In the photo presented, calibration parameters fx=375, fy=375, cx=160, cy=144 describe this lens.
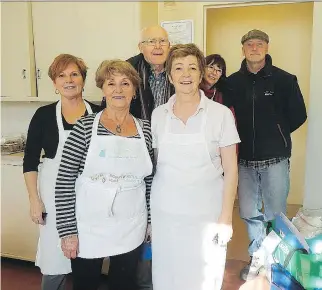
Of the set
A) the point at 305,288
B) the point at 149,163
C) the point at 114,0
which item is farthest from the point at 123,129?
the point at 114,0

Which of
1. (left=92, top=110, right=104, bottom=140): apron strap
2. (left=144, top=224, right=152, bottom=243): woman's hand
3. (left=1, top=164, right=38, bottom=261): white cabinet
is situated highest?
(left=92, top=110, right=104, bottom=140): apron strap

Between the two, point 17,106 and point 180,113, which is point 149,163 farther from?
point 17,106

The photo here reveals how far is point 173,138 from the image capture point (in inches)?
54.9

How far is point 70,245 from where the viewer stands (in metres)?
1.34

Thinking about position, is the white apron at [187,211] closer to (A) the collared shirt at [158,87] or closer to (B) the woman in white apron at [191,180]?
(B) the woman in white apron at [191,180]

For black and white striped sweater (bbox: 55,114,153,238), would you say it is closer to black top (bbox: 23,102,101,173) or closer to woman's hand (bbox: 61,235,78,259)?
woman's hand (bbox: 61,235,78,259)

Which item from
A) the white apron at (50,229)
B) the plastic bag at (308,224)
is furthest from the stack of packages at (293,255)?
the white apron at (50,229)

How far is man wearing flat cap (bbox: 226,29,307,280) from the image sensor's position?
73.4 inches

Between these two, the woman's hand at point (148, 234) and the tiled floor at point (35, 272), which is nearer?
the woman's hand at point (148, 234)

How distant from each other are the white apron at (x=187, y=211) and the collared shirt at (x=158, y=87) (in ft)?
0.78

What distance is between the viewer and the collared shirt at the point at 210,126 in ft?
4.48

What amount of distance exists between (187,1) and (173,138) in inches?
57.2

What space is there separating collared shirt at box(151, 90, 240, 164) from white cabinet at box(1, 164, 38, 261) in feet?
3.82

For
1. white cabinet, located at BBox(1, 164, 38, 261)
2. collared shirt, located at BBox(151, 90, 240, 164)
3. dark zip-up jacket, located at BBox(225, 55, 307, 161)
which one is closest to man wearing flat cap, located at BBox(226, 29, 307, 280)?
dark zip-up jacket, located at BBox(225, 55, 307, 161)
